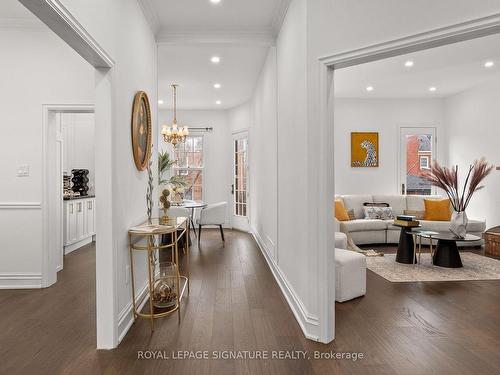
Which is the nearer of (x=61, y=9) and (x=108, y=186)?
(x=61, y=9)

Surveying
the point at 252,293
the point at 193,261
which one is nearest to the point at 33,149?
the point at 193,261

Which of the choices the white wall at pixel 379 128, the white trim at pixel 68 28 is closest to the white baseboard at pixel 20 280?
the white trim at pixel 68 28

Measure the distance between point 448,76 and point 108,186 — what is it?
225 inches

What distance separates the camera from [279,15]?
3.58 meters

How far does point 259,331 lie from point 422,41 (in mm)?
2322

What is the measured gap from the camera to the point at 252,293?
358cm

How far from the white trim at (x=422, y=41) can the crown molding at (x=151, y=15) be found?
198 cm

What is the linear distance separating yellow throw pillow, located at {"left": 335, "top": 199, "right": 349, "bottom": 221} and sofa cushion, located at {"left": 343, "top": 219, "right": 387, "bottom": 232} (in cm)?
12

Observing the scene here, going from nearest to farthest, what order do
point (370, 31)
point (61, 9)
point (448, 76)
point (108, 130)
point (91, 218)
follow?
point (61, 9), point (370, 31), point (108, 130), point (448, 76), point (91, 218)

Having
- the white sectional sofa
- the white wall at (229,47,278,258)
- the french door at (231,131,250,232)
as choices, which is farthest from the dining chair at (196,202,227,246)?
the white sectional sofa

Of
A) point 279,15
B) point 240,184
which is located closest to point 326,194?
point 279,15

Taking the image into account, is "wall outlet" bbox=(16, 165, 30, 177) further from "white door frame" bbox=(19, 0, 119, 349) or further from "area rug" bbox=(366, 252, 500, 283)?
"area rug" bbox=(366, 252, 500, 283)

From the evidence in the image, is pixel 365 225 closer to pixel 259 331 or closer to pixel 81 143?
pixel 259 331

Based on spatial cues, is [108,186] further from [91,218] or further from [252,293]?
[91,218]
